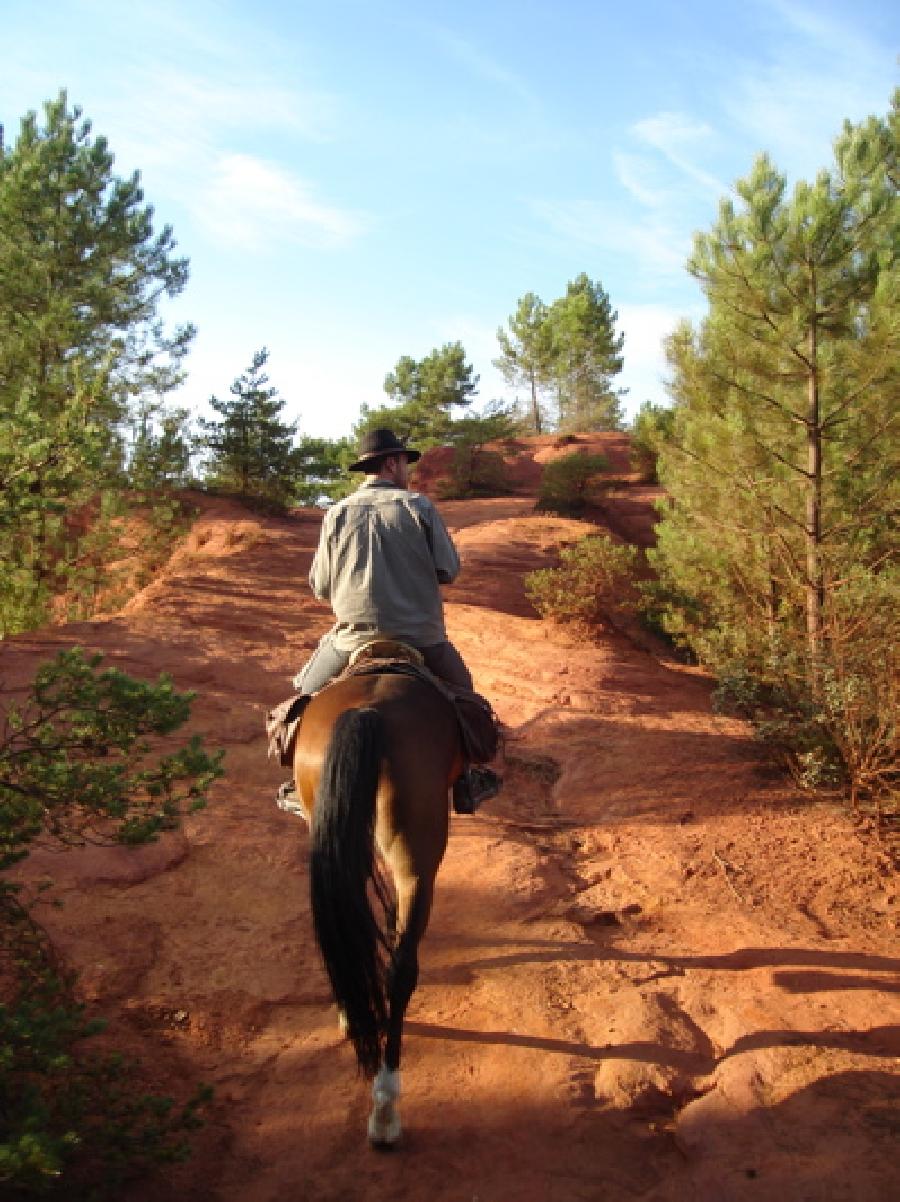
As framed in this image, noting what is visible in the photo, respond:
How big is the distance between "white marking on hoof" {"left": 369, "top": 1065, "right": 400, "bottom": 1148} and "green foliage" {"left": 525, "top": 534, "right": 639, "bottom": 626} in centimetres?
906

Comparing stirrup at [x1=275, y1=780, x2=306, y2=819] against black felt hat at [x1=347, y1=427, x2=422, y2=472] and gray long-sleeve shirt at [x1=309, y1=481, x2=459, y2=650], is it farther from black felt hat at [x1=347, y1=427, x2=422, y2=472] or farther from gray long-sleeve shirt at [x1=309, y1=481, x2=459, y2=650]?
black felt hat at [x1=347, y1=427, x2=422, y2=472]

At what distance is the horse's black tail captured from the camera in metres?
3.28

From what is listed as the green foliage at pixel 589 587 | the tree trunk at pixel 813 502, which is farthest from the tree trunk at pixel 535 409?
the tree trunk at pixel 813 502

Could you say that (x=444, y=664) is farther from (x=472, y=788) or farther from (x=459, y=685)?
(x=472, y=788)

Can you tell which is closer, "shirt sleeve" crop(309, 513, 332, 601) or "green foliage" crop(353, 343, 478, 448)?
"shirt sleeve" crop(309, 513, 332, 601)

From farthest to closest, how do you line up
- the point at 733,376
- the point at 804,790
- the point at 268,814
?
1. the point at 733,376
2. the point at 804,790
3. the point at 268,814

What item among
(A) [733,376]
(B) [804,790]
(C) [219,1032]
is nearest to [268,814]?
(C) [219,1032]

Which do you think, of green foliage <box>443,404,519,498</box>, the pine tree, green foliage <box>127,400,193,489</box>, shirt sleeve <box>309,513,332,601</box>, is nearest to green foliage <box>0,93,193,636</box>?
green foliage <box>127,400,193,489</box>

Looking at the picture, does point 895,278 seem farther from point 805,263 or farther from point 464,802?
point 464,802

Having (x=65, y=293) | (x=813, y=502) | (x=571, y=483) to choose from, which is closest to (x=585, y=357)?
(x=571, y=483)

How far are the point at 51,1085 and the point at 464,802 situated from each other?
222cm

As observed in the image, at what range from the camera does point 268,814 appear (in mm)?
6598

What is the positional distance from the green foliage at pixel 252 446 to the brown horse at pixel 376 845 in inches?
691

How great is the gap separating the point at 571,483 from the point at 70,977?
69.4ft
